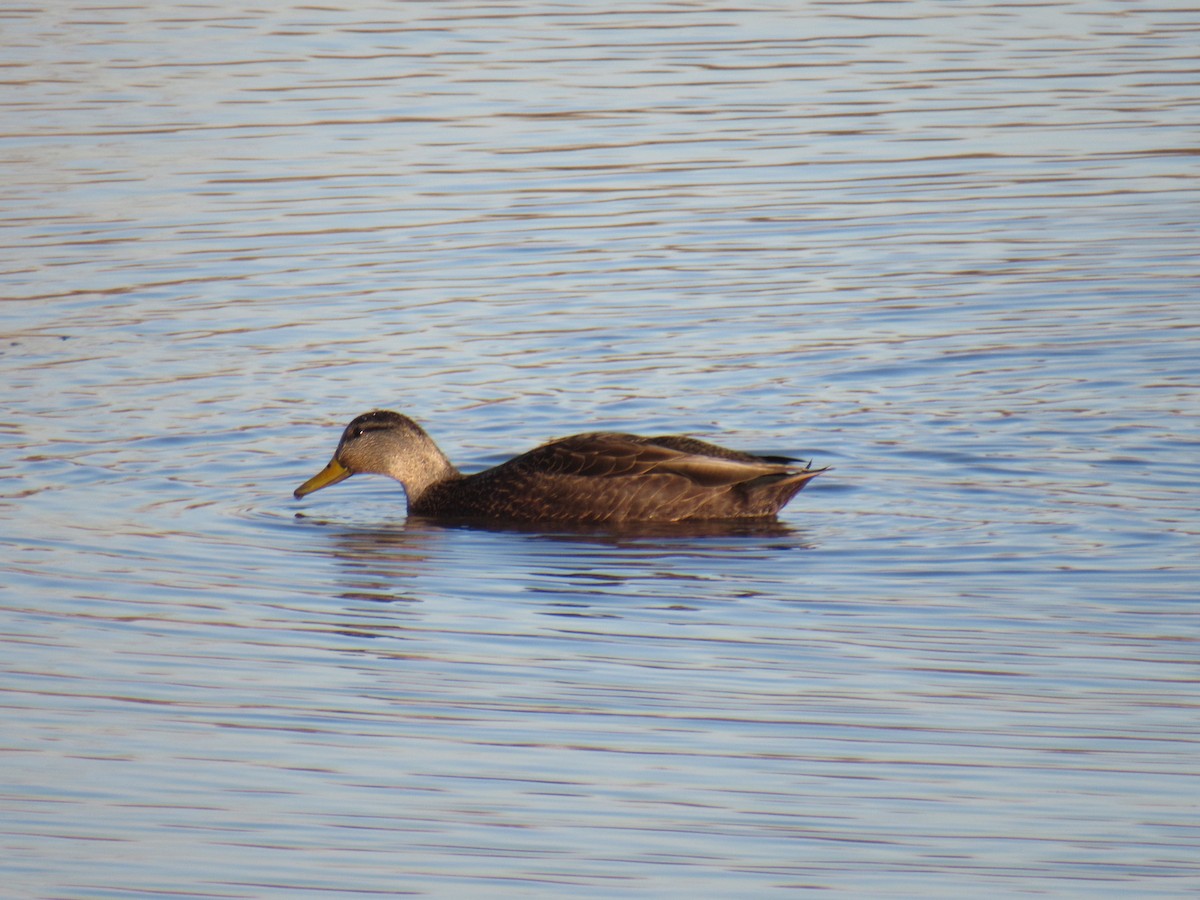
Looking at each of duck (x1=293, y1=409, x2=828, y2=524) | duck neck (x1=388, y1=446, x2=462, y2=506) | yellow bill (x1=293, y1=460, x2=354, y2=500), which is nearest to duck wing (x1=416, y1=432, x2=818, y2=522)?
duck (x1=293, y1=409, x2=828, y2=524)

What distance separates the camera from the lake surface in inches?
281

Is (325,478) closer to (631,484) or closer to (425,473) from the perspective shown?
(425,473)

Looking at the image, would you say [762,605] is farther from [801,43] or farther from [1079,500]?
[801,43]

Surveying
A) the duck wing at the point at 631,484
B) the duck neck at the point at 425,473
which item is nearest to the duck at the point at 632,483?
the duck wing at the point at 631,484

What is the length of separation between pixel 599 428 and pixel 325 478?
1.78m

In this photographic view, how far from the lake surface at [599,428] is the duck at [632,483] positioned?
198 millimetres

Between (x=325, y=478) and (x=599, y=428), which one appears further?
(x=599, y=428)

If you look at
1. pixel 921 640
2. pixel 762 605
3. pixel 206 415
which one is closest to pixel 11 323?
pixel 206 415

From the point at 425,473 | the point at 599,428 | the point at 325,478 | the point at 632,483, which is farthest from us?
the point at 599,428

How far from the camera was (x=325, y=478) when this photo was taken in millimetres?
12055

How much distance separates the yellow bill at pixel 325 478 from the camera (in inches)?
471

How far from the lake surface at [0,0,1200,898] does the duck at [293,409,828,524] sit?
0.65 ft

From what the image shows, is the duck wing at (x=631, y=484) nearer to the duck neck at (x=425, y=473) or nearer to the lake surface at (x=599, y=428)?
the lake surface at (x=599, y=428)

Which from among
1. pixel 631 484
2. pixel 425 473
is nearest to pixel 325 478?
pixel 425 473
